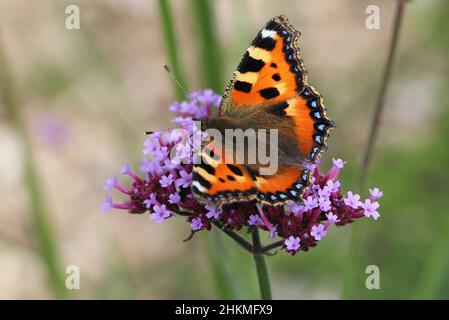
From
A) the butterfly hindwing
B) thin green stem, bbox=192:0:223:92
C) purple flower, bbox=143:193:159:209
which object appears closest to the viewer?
purple flower, bbox=143:193:159:209

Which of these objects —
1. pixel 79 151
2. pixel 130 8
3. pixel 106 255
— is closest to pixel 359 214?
pixel 106 255

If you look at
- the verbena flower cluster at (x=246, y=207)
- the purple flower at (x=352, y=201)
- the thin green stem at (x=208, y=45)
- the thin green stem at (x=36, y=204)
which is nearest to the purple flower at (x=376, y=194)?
the verbena flower cluster at (x=246, y=207)

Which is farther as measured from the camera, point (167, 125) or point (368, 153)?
point (167, 125)

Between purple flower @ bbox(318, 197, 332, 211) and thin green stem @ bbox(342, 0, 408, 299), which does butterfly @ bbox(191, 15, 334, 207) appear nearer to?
purple flower @ bbox(318, 197, 332, 211)

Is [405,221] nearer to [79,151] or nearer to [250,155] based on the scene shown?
[250,155]

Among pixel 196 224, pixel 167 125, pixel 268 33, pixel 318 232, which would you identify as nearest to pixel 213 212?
pixel 196 224

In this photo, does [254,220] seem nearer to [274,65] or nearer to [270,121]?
[270,121]

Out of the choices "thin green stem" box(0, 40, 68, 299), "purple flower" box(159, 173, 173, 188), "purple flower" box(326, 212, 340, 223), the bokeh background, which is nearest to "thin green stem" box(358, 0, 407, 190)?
the bokeh background
